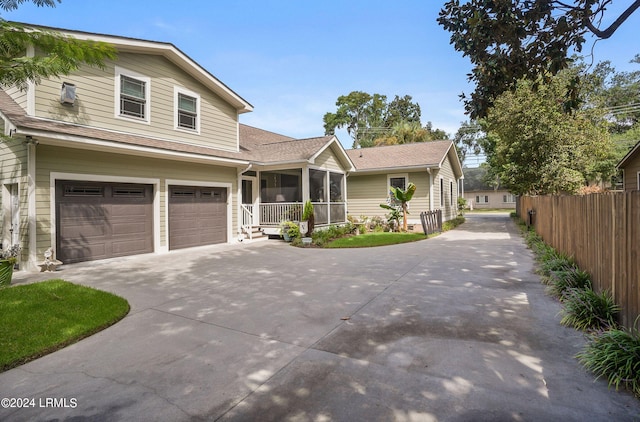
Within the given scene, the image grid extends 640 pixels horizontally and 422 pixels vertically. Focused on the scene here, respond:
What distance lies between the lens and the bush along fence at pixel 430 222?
14898 millimetres

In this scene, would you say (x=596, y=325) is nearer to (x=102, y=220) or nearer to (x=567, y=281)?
(x=567, y=281)

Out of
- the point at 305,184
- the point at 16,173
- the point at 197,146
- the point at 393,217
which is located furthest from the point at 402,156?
the point at 16,173

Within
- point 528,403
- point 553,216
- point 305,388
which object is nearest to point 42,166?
point 305,388

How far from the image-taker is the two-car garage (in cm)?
867

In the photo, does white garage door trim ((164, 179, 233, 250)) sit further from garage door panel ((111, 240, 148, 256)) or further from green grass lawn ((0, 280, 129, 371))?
green grass lawn ((0, 280, 129, 371))

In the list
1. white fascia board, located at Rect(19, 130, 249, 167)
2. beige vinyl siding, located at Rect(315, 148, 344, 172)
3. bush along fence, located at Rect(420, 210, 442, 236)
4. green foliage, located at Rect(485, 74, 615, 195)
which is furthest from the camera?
green foliage, located at Rect(485, 74, 615, 195)

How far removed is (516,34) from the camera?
194 inches

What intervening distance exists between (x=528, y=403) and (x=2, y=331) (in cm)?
587

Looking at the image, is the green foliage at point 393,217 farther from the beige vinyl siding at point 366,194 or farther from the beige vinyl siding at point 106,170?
the beige vinyl siding at point 106,170

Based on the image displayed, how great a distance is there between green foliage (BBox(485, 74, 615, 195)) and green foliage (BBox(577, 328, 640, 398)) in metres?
13.6

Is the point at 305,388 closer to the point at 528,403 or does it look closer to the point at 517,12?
the point at 528,403

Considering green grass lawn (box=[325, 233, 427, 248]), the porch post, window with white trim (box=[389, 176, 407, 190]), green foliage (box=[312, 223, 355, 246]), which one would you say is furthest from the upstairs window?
window with white trim (box=[389, 176, 407, 190])

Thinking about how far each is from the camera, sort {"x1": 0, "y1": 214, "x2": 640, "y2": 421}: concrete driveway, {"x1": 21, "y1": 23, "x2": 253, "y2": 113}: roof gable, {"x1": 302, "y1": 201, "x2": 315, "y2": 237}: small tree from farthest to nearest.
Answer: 1. {"x1": 302, "y1": 201, "x2": 315, "y2": 237}: small tree
2. {"x1": 21, "y1": 23, "x2": 253, "y2": 113}: roof gable
3. {"x1": 0, "y1": 214, "x2": 640, "y2": 421}: concrete driveway

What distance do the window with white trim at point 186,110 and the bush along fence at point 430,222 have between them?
10058 mm
